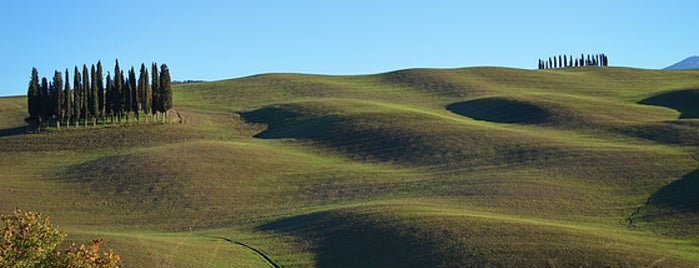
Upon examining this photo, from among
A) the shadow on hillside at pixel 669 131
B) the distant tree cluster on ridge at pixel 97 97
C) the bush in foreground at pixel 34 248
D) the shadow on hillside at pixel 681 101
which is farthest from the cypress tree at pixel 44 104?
the shadow on hillside at pixel 681 101

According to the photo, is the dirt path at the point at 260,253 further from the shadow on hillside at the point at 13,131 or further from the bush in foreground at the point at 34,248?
the shadow on hillside at the point at 13,131

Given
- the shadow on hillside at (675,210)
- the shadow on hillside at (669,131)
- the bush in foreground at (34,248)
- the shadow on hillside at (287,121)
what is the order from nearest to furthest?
the bush in foreground at (34,248) → the shadow on hillside at (675,210) → the shadow on hillside at (669,131) → the shadow on hillside at (287,121)

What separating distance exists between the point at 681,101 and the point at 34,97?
78.8 metres

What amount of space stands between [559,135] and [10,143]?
54584mm

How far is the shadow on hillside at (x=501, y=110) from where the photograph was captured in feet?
281

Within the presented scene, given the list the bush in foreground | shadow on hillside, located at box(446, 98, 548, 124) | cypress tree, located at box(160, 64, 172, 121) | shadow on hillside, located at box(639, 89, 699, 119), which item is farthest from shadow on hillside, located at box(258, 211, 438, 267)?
shadow on hillside, located at box(639, 89, 699, 119)

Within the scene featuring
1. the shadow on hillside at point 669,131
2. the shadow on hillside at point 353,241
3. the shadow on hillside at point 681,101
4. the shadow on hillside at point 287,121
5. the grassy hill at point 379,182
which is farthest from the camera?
the shadow on hillside at point 681,101

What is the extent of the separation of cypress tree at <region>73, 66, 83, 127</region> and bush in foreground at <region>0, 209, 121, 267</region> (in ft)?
212

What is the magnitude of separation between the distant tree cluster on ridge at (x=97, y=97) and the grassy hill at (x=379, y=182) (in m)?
3.15

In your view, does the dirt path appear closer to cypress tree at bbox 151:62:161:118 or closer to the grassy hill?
the grassy hill

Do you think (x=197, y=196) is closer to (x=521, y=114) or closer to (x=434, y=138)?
(x=434, y=138)

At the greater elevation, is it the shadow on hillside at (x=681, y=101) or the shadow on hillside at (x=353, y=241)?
the shadow on hillside at (x=681, y=101)

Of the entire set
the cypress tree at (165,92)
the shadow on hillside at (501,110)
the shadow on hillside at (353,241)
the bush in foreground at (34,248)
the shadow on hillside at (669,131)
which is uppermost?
the cypress tree at (165,92)

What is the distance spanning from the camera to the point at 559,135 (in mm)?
72875
